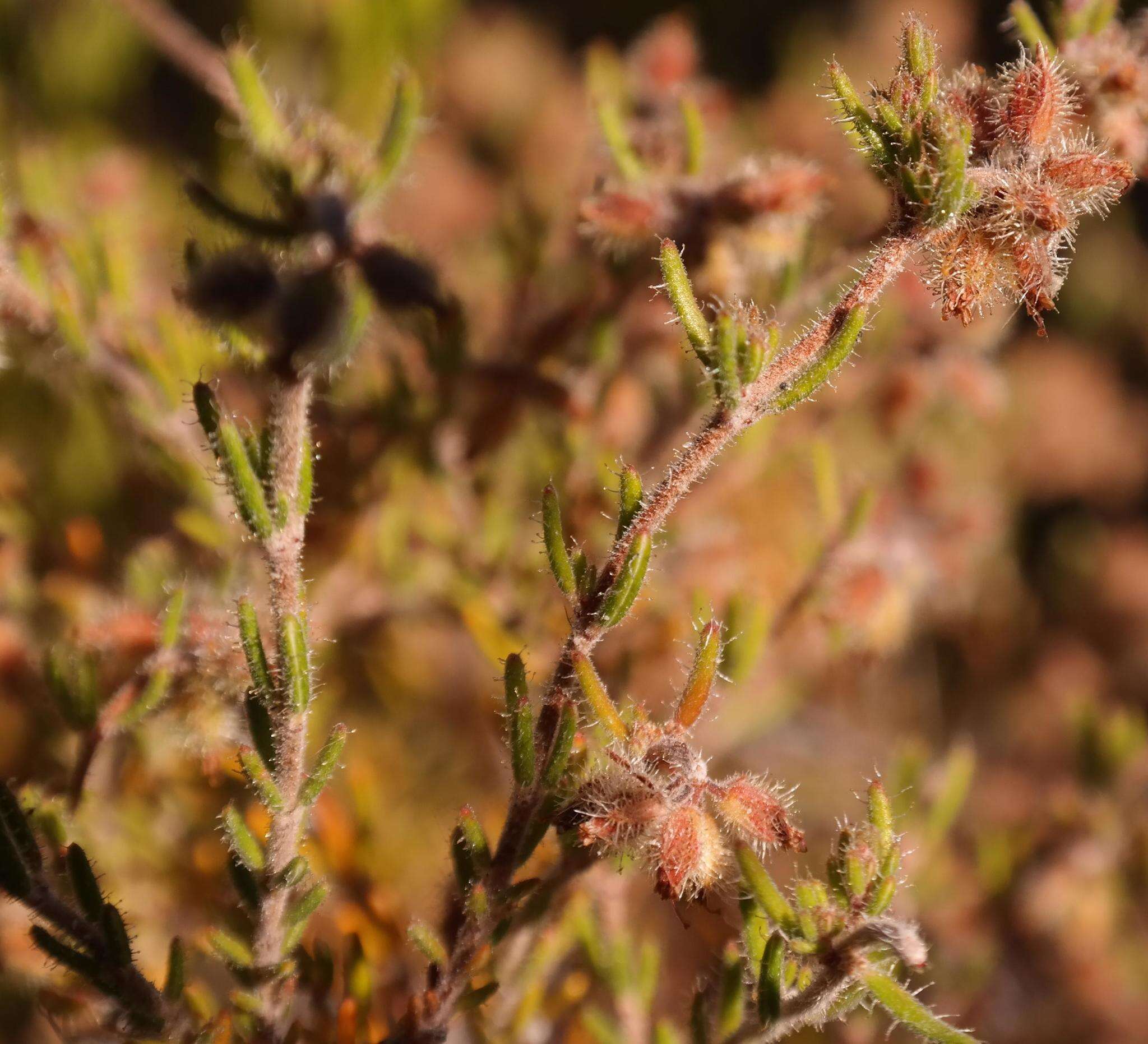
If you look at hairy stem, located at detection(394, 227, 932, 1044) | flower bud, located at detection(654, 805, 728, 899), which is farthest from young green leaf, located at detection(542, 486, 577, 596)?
flower bud, located at detection(654, 805, 728, 899)

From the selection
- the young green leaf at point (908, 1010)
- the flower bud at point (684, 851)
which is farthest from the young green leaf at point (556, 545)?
the young green leaf at point (908, 1010)

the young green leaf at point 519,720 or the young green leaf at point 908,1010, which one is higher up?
the young green leaf at point 519,720

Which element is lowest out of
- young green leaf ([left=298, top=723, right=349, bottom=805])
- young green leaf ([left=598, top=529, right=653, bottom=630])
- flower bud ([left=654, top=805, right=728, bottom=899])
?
flower bud ([left=654, top=805, right=728, bottom=899])

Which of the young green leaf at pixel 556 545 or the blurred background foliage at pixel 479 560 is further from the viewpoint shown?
the blurred background foliage at pixel 479 560

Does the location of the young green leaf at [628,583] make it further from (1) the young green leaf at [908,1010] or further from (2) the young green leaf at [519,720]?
(1) the young green leaf at [908,1010]

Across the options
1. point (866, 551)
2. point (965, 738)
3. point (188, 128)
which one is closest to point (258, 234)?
point (866, 551)

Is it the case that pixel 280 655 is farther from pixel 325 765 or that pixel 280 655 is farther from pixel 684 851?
pixel 684 851

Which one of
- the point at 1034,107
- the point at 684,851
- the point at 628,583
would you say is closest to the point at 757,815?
the point at 684,851

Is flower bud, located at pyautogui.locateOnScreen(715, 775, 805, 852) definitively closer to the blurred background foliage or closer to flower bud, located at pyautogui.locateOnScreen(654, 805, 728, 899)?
flower bud, located at pyautogui.locateOnScreen(654, 805, 728, 899)

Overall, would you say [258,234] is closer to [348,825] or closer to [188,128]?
[348,825]
